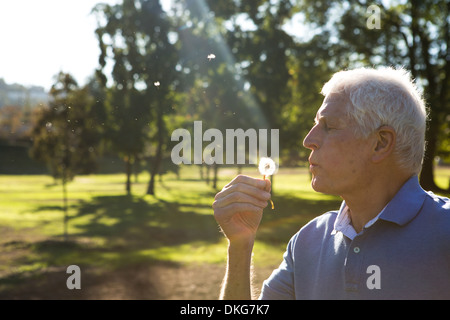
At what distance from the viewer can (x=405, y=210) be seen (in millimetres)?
1643

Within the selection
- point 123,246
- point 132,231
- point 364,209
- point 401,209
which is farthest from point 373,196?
point 132,231

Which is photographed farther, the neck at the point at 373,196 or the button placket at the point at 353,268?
the neck at the point at 373,196

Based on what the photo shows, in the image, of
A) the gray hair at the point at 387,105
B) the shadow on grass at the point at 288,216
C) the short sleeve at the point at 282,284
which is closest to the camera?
the gray hair at the point at 387,105

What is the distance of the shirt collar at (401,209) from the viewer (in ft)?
5.34

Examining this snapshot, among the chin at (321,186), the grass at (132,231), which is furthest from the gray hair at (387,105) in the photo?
the grass at (132,231)

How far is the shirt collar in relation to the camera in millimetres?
1628

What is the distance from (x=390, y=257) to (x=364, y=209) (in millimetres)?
257

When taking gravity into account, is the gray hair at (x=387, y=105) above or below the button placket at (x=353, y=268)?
above

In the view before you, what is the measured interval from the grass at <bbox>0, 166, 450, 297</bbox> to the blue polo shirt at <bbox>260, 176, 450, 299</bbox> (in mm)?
2221

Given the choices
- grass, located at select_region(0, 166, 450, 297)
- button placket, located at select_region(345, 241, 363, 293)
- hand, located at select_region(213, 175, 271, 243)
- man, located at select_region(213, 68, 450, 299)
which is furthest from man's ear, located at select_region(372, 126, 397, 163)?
grass, located at select_region(0, 166, 450, 297)

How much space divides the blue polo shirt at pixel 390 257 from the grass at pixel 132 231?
2.22m

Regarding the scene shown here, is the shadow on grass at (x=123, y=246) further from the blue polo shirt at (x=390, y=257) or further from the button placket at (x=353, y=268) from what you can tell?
the button placket at (x=353, y=268)

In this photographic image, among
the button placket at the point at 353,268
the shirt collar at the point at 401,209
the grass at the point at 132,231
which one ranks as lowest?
the grass at the point at 132,231
